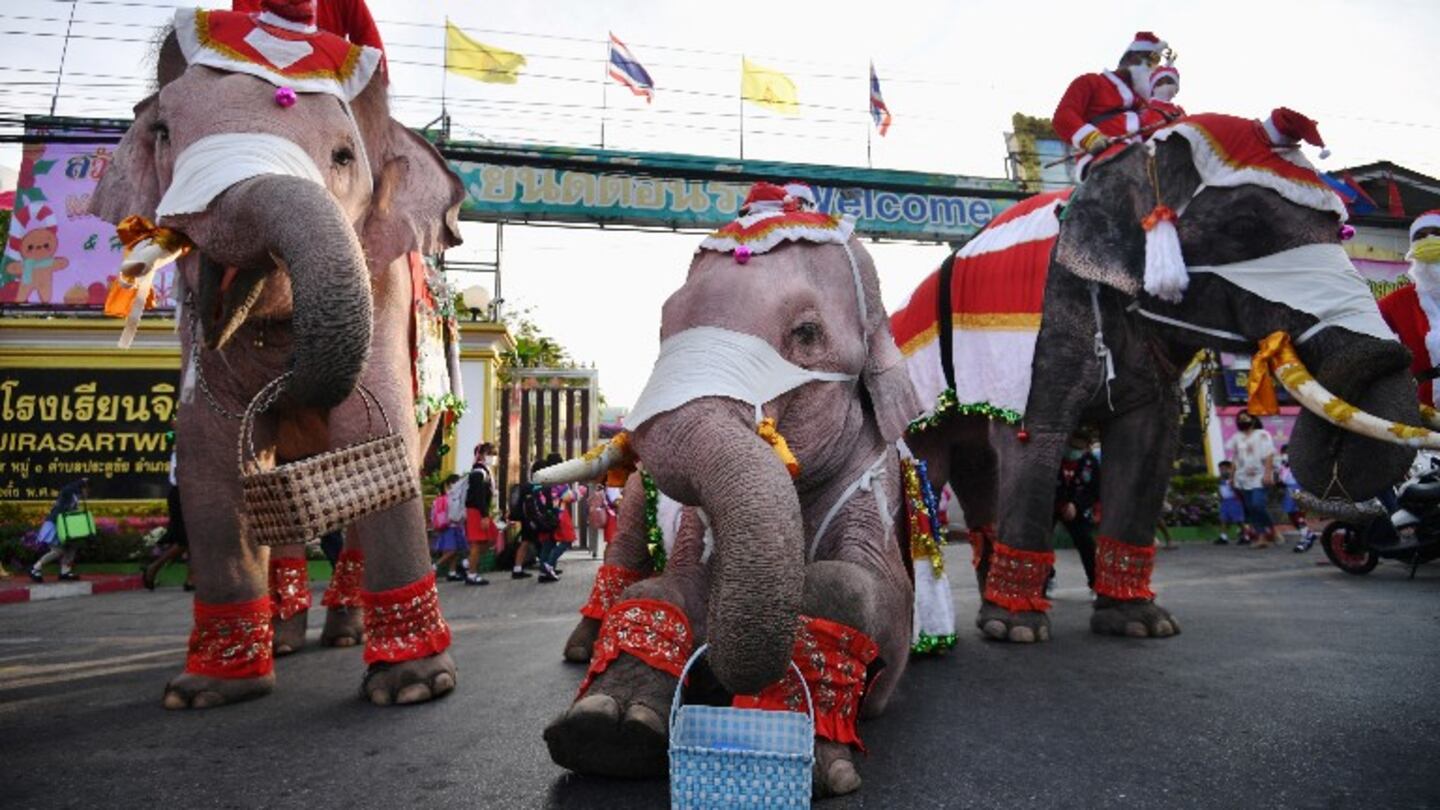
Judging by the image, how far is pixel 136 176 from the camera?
3355 millimetres

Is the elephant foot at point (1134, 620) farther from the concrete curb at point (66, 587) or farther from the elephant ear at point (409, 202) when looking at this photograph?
the concrete curb at point (66, 587)

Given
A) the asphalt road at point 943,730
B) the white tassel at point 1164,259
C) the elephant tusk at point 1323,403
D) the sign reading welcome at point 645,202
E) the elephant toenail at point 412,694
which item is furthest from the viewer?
the sign reading welcome at point 645,202

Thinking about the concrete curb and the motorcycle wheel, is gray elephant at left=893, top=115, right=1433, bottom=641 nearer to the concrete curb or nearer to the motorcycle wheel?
the motorcycle wheel

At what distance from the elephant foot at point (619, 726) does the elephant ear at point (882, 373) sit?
1.17 meters

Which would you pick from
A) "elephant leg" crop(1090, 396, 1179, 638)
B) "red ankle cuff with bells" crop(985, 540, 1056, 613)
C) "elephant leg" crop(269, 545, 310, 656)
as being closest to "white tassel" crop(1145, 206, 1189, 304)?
"elephant leg" crop(1090, 396, 1179, 638)

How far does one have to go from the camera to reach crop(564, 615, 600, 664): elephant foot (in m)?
4.06

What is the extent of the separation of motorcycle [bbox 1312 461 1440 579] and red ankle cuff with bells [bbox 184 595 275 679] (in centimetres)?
784

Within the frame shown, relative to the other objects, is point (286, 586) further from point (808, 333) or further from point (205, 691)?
point (808, 333)

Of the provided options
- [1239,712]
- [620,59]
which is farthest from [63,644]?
[620,59]

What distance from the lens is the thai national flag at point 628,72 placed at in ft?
59.7

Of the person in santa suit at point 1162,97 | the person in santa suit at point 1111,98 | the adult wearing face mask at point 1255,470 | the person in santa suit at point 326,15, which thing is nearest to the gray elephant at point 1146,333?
the person in santa suit at point 1111,98

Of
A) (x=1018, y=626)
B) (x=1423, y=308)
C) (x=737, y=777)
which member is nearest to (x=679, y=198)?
(x=1423, y=308)

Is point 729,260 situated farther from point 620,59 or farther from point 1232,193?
point 620,59

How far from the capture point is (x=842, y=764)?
6.76 feet
